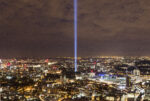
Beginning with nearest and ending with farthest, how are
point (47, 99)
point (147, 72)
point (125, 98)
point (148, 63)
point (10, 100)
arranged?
point (10, 100) → point (47, 99) → point (125, 98) → point (147, 72) → point (148, 63)

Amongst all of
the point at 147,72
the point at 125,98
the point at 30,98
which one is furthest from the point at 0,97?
the point at 147,72

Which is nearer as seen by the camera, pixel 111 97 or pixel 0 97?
pixel 0 97

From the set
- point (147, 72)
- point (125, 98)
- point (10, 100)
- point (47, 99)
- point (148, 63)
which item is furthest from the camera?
point (148, 63)

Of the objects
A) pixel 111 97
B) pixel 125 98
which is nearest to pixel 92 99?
pixel 111 97

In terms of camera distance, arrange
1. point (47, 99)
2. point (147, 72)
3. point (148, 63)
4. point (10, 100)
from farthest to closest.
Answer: point (148, 63) < point (147, 72) < point (47, 99) < point (10, 100)

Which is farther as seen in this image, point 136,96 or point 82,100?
point 136,96

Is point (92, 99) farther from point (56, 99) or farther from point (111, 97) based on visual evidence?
point (56, 99)

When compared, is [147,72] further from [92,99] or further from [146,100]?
[92,99]

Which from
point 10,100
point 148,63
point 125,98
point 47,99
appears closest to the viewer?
point 10,100
